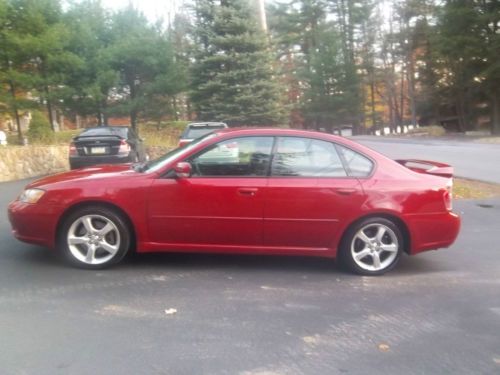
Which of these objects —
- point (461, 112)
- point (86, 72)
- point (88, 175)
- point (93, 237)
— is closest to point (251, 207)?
point (93, 237)

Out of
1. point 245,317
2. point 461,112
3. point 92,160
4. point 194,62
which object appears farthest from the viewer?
point 461,112

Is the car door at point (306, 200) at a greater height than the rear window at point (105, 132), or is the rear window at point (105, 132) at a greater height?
the rear window at point (105, 132)

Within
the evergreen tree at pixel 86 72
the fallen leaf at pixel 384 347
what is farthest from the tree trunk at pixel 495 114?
the fallen leaf at pixel 384 347

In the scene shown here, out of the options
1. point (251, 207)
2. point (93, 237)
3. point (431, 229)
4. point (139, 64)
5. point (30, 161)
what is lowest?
point (431, 229)

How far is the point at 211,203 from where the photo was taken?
4.79 m

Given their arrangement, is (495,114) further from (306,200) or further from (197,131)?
(306,200)

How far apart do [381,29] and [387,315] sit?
5168 cm

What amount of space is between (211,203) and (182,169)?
1.47ft

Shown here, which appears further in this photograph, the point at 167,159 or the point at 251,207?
the point at 167,159

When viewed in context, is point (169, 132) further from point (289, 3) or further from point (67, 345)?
point (289, 3)

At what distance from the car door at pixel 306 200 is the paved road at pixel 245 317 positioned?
407 mm

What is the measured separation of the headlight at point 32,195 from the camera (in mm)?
4816

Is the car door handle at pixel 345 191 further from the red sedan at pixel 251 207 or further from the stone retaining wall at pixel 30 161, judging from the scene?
the stone retaining wall at pixel 30 161

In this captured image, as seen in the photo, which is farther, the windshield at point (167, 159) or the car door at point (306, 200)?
the windshield at point (167, 159)
